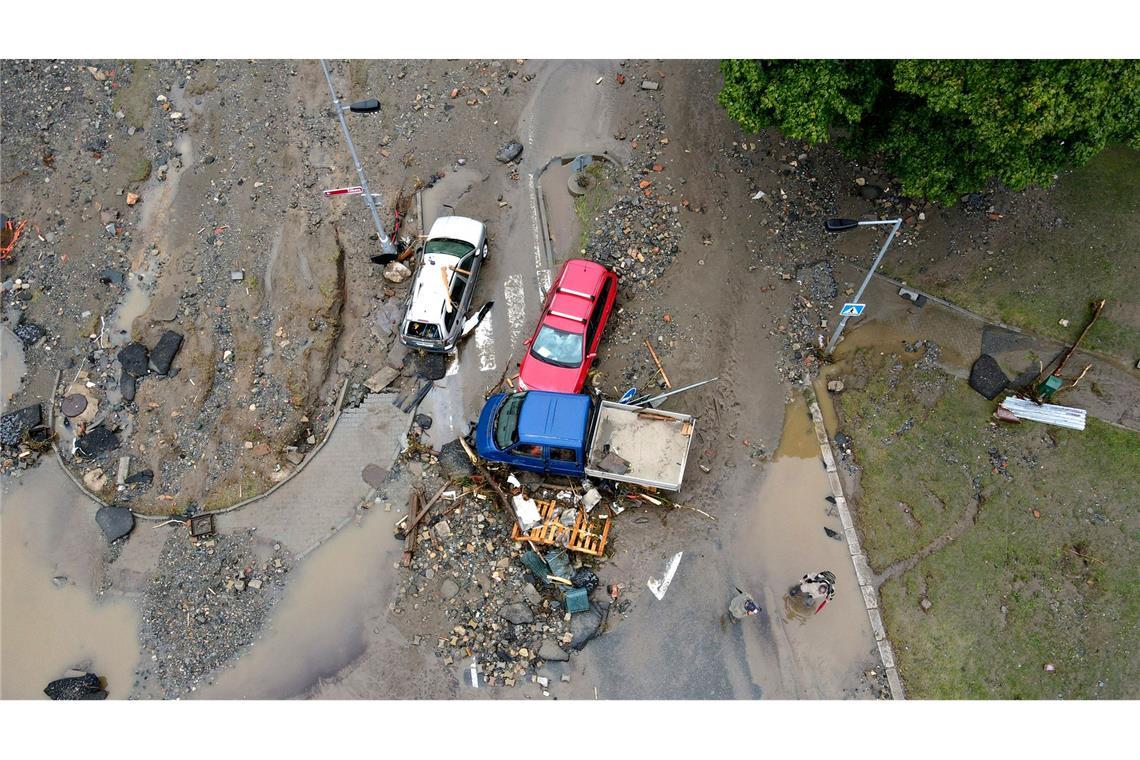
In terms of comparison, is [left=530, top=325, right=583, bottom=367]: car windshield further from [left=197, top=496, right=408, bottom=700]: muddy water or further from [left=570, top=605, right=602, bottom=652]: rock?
[left=570, top=605, right=602, bottom=652]: rock

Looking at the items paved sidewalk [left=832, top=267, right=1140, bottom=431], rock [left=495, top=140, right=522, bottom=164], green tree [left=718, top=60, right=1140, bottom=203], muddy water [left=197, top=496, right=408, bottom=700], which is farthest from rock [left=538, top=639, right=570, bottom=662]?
rock [left=495, top=140, right=522, bottom=164]

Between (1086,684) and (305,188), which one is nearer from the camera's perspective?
(1086,684)

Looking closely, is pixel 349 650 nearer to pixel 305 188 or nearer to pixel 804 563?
pixel 804 563

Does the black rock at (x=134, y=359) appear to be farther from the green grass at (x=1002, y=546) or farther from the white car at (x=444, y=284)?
the green grass at (x=1002, y=546)

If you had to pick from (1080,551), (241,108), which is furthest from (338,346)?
(1080,551)

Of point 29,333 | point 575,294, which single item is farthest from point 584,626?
point 29,333

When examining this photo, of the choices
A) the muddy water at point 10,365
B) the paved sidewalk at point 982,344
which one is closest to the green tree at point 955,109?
the paved sidewalk at point 982,344

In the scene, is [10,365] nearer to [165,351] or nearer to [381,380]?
[165,351]
